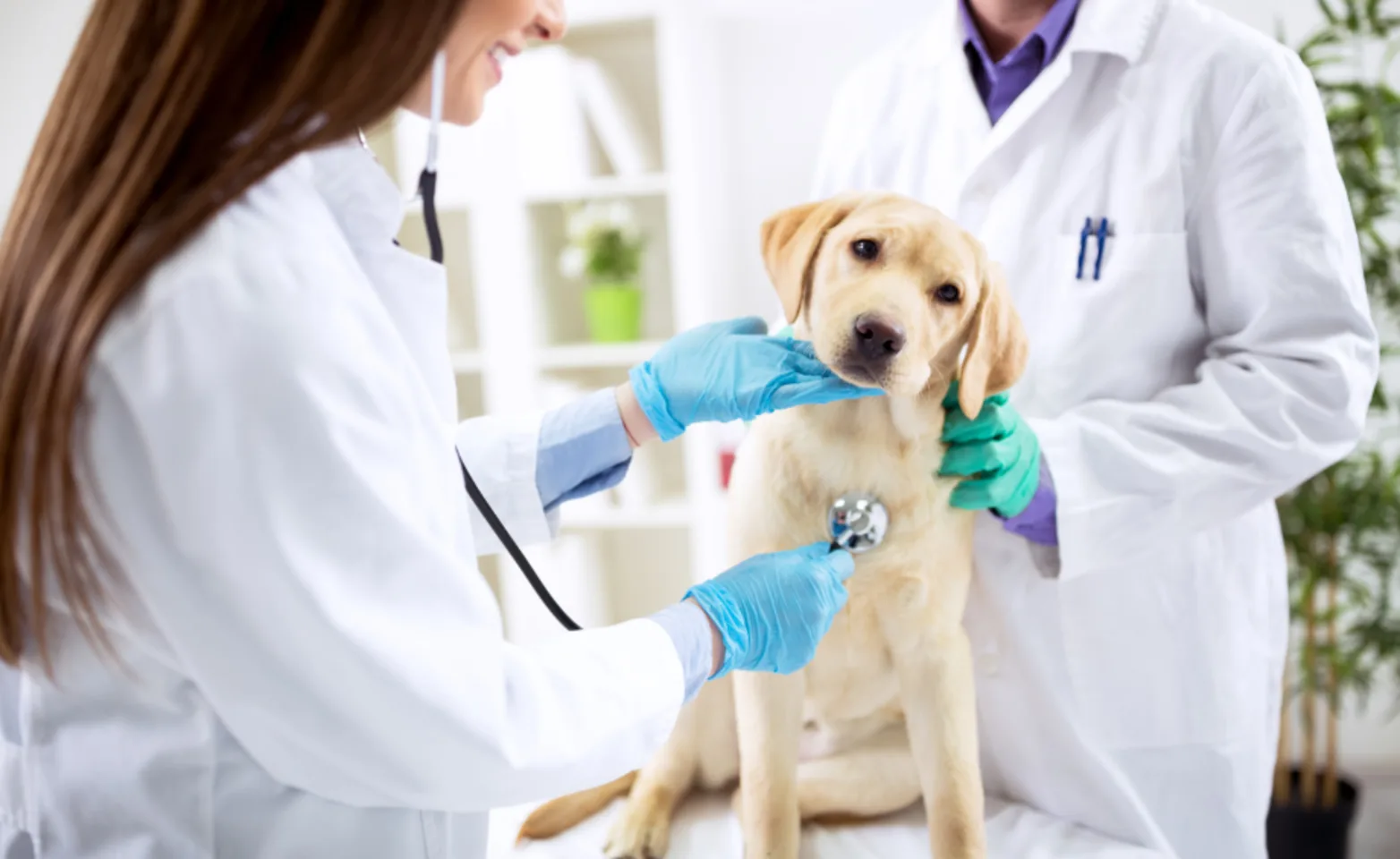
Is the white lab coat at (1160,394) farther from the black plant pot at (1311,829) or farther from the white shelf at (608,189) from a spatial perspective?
the white shelf at (608,189)

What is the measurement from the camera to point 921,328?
0.94m

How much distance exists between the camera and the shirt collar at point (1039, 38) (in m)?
1.18

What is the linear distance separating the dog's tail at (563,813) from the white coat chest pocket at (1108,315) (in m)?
0.69

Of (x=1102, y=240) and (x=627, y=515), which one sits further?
(x=627, y=515)

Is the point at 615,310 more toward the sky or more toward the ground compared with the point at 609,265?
more toward the ground

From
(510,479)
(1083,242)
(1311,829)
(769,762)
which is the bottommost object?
(1311,829)

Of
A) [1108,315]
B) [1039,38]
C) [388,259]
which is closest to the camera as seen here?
[388,259]

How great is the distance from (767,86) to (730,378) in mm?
2102

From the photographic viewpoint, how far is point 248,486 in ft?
2.04

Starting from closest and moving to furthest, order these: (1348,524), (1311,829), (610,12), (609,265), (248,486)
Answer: (248,486)
(1348,524)
(1311,829)
(610,12)
(609,265)

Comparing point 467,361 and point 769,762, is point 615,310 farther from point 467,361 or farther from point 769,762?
point 769,762

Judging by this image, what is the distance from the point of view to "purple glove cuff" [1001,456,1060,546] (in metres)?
1.07

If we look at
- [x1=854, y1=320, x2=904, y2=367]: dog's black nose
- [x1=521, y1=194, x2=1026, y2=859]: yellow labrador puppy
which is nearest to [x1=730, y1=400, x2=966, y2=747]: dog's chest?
[x1=521, y1=194, x2=1026, y2=859]: yellow labrador puppy

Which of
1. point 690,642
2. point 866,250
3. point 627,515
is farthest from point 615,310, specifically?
point 690,642
